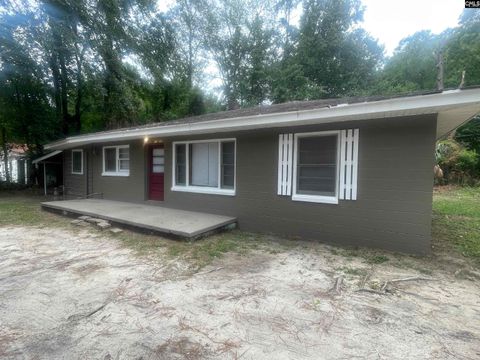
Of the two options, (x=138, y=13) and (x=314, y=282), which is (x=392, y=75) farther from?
(x=314, y=282)

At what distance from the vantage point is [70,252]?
436cm

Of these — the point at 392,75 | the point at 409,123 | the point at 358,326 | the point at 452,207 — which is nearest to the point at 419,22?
the point at 392,75

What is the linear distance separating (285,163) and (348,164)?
1.22m

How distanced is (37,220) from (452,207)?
39.6ft

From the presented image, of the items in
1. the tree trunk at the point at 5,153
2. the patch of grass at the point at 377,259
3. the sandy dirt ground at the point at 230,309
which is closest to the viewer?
the sandy dirt ground at the point at 230,309

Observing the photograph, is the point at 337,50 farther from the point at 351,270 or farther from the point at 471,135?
the point at 351,270

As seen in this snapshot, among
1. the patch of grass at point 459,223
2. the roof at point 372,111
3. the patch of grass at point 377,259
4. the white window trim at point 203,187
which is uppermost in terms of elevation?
the roof at point 372,111

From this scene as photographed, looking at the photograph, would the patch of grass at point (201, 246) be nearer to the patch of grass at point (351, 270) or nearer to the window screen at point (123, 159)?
the patch of grass at point (351, 270)

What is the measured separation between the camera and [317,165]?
5203 millimetres

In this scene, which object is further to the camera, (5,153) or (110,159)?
(5,153)

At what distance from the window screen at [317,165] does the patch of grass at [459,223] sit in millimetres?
2309

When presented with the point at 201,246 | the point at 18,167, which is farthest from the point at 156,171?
the point at 18,167

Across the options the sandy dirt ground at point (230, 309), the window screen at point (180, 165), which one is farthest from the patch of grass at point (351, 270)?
the window screen at point (180, 165)

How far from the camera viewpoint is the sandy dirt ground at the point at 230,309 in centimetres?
210
